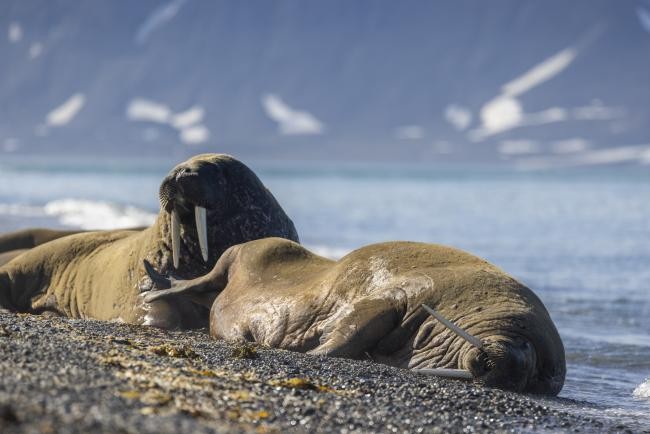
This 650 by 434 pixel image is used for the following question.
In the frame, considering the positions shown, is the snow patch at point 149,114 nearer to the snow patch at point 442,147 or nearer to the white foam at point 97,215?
the snow patch at point 442,147

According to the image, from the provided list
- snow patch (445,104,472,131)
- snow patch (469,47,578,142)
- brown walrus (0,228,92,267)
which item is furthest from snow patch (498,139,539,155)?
brown walrus (0,228,92,267)

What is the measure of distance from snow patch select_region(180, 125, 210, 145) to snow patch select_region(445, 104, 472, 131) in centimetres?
3822

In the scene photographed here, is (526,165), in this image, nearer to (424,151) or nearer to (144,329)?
(424,151)

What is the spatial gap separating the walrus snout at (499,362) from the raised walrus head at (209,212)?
287 centimetres

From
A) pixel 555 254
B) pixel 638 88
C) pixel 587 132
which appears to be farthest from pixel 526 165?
pixel 555 254

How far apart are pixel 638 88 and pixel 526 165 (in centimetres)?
3027

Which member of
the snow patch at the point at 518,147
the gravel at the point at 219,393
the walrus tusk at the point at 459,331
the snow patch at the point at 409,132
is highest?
the snow patch at the point at 409,132

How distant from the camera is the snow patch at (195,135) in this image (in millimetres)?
189000

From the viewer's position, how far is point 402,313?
7094 millimetres

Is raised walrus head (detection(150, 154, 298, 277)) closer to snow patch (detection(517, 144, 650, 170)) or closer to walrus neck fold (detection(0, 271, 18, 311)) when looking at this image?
walrus neck fold (detection(0, 271, 18, 311))

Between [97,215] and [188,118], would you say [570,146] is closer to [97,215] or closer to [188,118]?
[188,118]

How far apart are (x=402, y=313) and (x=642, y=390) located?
201 centimetres

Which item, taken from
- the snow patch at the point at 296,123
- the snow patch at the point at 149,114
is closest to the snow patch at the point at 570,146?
the snow patch at the point at 296,123

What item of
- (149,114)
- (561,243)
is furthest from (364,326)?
(149,114)
